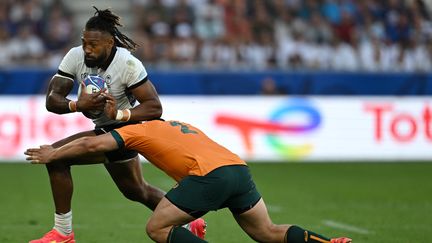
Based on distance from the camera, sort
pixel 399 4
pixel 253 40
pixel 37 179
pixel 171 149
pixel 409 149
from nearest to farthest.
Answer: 1. pixel 171 149
2. pixel 37 179
3. pixel 409 149
4. pixel 253 40
5. pixel 399 4

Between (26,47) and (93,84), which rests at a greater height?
(93,84)

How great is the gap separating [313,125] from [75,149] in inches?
466

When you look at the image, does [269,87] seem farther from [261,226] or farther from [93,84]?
[261,226]

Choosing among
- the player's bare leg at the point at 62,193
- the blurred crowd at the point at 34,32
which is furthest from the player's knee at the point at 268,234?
the blurred crowd at the point at 34,32

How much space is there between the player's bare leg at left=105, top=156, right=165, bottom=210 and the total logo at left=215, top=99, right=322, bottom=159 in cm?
961

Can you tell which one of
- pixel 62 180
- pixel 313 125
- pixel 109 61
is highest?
pixel 109 61

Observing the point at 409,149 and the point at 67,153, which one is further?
the point at 409,149

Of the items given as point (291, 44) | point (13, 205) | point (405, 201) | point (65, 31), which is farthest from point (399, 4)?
point (13, 205)

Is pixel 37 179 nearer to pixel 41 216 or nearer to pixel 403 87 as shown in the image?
pixel 41 216

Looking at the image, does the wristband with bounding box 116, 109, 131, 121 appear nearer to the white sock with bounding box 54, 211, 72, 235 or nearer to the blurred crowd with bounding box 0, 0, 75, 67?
the white sock with bounding box 54, 211, 72, 235

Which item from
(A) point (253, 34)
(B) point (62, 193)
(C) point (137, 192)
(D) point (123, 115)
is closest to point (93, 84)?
(D) point (123, 115)

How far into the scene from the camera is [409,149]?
1852cm

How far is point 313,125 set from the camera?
18500 millimetres

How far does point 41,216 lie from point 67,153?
13.5 feet
